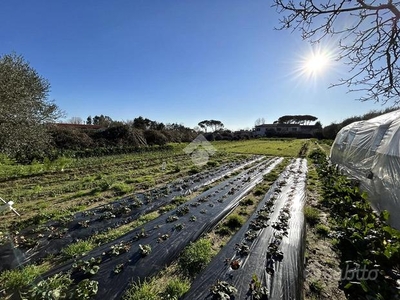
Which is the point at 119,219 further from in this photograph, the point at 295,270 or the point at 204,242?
the point at 295,270

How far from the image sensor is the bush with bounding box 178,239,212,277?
10.9ft

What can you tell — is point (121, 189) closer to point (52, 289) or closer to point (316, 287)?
point (52, 289)

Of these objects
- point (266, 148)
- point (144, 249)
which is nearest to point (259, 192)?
point (144, 249)

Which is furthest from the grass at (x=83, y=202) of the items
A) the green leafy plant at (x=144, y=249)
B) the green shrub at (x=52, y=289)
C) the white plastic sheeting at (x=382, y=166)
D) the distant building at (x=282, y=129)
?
the distant building at (x=282, y=129)

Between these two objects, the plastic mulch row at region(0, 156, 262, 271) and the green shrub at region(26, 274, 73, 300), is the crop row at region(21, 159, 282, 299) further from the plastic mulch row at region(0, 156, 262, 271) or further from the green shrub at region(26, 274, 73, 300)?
the plastic mulch row at region(0, 156, 262, 271)

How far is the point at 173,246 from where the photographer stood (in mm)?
3885

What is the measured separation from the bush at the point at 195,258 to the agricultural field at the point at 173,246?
2 cm

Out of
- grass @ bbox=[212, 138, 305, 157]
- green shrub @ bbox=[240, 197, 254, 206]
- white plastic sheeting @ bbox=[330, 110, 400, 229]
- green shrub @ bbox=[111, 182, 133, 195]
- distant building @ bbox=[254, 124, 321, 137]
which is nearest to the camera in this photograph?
white plastic sheeting @ bbox=[330, 110, 400, 229]

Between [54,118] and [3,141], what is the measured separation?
403cm

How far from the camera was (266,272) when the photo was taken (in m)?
3.10

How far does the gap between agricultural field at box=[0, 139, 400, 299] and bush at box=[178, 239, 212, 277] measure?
0.06 ft

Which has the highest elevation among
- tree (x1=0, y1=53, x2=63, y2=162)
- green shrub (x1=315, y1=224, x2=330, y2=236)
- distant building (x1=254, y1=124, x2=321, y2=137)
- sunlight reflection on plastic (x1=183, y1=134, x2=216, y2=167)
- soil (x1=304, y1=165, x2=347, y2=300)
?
distant building (x1=254, y1=124, x2=321, y2=137)

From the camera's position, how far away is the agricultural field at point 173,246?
2781 millimetres

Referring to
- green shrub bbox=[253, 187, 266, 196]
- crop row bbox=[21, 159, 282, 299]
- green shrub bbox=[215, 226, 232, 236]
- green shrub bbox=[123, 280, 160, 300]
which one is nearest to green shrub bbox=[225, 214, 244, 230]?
green shrub bbox=[215, 226, 232, 236]
